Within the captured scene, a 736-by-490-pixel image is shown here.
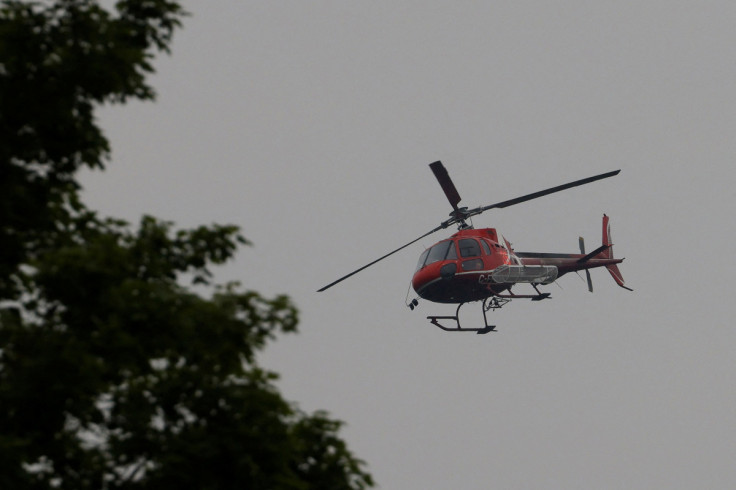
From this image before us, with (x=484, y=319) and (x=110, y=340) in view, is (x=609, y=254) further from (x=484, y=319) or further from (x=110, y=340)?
(x=110, y=340)

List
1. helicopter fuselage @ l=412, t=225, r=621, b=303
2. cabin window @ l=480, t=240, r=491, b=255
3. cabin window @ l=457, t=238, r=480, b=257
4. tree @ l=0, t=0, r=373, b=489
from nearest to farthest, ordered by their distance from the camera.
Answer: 1. tree @ l=0, t=0, r=373, b=489
2. helicopter fuselage @ l=412, t=225, r=621, b=303
3. cabin window @ l=457, t=238, r=480, b=257
4. cabin window @ l=480, t=240, r=491, b=255

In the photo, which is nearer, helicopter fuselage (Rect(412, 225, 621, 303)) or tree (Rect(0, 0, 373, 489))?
tree (Rect(0, 0, 373, 489))

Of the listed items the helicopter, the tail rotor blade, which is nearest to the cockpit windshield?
the helicopter

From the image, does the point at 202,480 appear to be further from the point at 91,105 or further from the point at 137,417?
the point at 91,105

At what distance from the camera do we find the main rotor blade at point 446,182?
33906 millimetres

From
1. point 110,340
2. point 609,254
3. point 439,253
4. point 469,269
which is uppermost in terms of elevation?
point 609,254

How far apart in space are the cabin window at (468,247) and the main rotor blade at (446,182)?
185 cm

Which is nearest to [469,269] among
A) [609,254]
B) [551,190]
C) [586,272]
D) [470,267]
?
[470,267]

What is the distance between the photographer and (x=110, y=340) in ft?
30.9

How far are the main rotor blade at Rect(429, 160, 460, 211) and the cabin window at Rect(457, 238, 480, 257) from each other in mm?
1846

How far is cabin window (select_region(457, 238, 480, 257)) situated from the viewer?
3378 cm

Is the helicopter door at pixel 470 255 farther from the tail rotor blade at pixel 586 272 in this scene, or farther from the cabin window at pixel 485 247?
the tail rotor blade at pixel 586 272

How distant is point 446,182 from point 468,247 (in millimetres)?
2362

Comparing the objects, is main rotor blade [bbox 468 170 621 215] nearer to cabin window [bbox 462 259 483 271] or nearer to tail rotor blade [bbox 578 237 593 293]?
cabin window [bbox 462 259 483 271]
